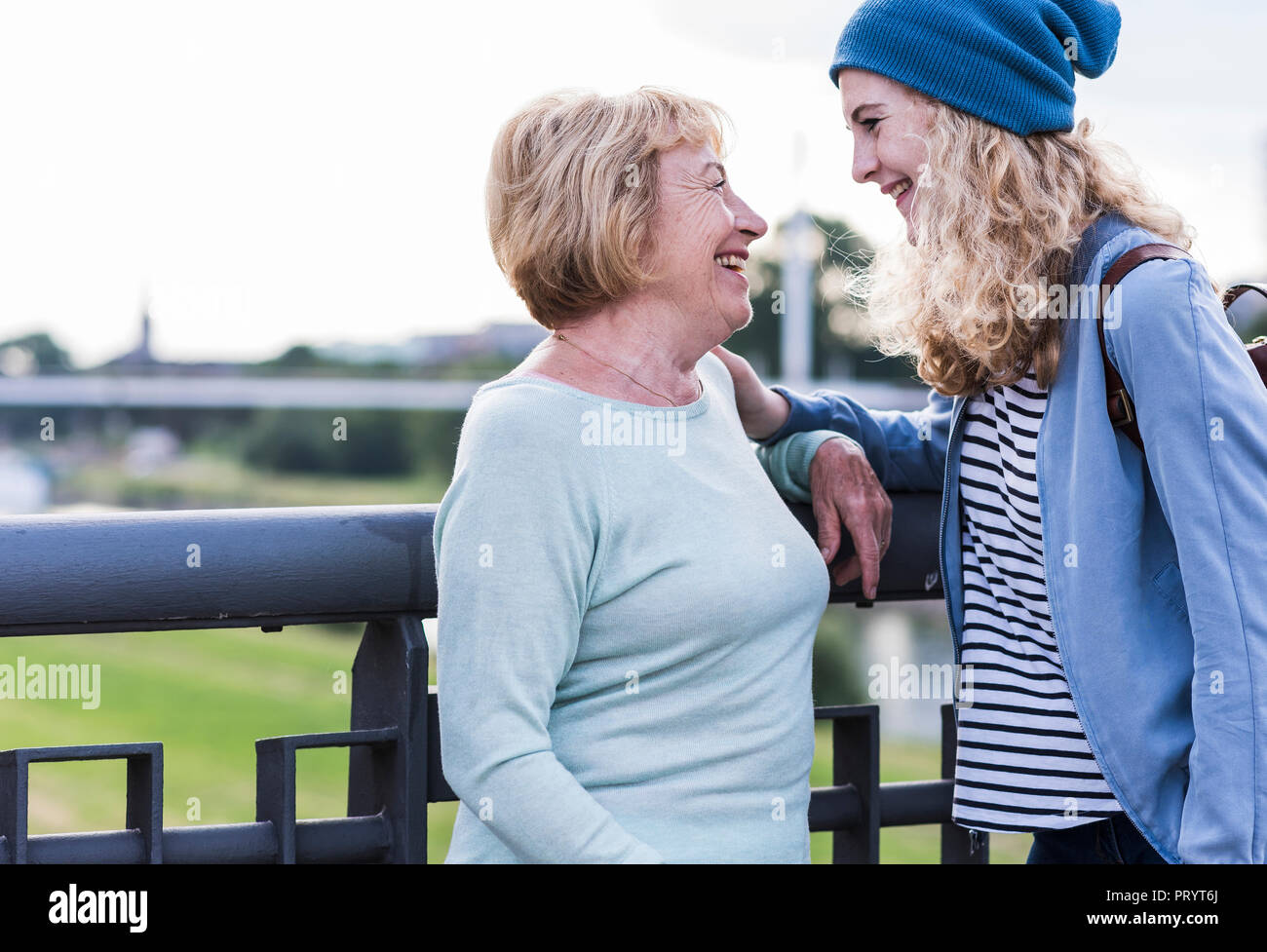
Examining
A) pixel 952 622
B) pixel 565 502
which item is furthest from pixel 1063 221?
pixel 565 502

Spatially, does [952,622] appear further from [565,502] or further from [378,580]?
[378,580]

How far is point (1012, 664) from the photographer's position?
2.04 meters

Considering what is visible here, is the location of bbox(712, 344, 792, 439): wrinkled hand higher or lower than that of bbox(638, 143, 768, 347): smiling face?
lower

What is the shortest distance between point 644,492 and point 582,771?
0.38 meters

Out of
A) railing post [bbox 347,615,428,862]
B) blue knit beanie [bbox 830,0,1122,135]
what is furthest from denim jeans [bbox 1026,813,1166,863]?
blue knit beanie [bbox 830,0,1122,135]

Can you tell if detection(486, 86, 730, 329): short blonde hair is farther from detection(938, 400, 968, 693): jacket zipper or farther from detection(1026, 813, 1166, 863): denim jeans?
detection(1026, 813, 1166, 863): denim jeans

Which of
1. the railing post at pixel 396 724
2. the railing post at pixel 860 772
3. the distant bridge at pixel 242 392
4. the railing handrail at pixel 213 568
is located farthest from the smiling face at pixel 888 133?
the distant bridge at pixel 242 392

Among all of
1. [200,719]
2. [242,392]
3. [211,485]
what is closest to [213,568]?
[200,719]

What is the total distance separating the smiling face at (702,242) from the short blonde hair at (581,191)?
24 mm

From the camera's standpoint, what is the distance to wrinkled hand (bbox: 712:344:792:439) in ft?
7.82

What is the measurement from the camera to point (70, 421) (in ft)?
221

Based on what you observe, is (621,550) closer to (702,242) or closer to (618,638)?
(618,638)

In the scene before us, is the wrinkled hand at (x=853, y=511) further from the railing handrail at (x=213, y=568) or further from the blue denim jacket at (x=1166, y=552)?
the railing handrail at (x=213, y=568)

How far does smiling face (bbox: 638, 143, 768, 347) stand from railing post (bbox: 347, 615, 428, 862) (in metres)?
0.63
